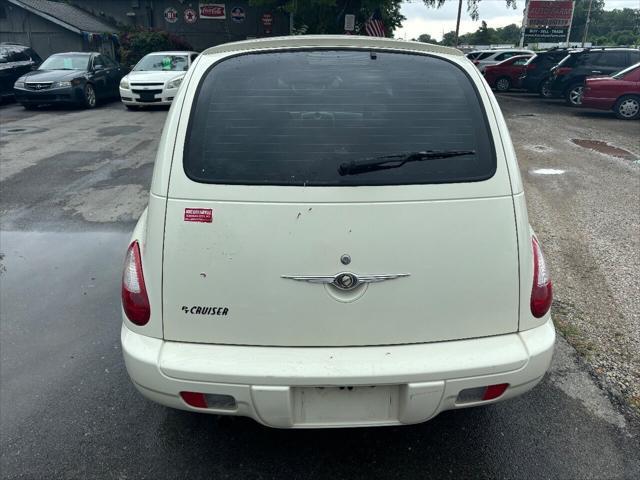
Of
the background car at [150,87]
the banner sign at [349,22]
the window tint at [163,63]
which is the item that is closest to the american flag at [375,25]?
the banner sign at [349,22]

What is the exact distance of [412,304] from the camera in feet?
6.87

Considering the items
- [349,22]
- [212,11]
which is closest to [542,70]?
[349,22]

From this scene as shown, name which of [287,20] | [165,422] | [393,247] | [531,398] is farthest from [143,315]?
[287,20]

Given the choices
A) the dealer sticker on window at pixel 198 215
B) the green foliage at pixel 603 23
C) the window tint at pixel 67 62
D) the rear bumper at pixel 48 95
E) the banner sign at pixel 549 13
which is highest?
the green foliage at pixel 603 23

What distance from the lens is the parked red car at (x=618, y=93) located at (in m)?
13.0

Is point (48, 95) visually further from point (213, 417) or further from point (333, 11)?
point (213, 417)

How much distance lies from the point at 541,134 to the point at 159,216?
430 inches

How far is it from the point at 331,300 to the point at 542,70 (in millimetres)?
18634

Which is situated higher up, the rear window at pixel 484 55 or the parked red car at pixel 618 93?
the rear window at pixel 484 55

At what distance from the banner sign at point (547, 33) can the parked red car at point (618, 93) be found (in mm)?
25823

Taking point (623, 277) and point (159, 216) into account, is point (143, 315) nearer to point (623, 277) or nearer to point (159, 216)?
point (159, 216)

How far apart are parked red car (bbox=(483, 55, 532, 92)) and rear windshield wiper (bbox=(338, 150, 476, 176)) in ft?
66.9

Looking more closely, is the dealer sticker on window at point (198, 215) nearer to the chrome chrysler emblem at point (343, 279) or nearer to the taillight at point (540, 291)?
the chrome chrysler emblem at point (343, 279)

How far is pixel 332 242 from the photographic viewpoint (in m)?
2.04
